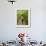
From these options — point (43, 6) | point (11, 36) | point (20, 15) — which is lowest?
point (11, 36)

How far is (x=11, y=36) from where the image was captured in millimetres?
4941

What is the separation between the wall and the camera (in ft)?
16.2

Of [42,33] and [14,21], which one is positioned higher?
[14,21]

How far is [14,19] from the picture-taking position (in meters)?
4.95

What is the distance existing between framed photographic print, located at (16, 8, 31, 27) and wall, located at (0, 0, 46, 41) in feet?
0.38

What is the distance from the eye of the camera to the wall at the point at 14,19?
194 inches

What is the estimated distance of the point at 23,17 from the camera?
4.98 m

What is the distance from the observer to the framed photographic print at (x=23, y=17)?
195 inches

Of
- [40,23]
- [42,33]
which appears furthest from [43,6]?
[42,33]

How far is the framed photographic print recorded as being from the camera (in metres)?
4.94

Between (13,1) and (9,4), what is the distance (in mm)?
195

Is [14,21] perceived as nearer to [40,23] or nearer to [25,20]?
[25,20]

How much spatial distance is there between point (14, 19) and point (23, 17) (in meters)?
0.35

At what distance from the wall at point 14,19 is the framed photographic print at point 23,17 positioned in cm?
12
